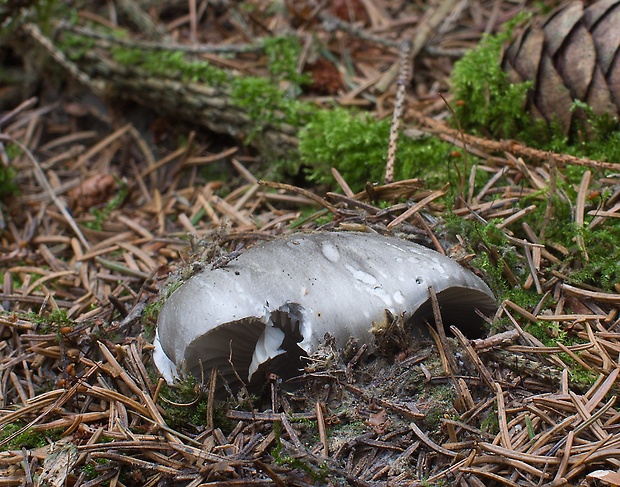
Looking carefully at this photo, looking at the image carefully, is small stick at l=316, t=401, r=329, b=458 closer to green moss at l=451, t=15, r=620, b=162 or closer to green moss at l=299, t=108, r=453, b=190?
green moss at l=299, t=108, r=453, b=190

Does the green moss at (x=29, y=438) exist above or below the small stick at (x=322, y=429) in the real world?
below

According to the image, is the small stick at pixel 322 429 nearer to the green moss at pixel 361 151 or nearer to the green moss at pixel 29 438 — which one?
the green moss at pixel 29 438

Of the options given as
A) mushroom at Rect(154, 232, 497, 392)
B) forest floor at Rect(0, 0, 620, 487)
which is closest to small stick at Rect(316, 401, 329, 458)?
forest floor at Rect(0, 0, 620, 487)

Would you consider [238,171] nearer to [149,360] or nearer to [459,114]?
[459,114]

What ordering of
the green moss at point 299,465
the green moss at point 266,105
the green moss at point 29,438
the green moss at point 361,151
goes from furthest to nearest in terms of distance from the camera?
the green moss at point 266,105 < the green moss at point 361,151 < the green moss at point 29,438 < the green moss at point 299,465

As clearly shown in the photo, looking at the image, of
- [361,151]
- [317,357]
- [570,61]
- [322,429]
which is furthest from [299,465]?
[570,61]

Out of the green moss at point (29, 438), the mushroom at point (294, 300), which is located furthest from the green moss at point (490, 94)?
the green moss at point (29, 438)

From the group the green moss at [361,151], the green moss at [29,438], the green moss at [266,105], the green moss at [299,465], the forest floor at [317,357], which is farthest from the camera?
the green moss at [266,105]
